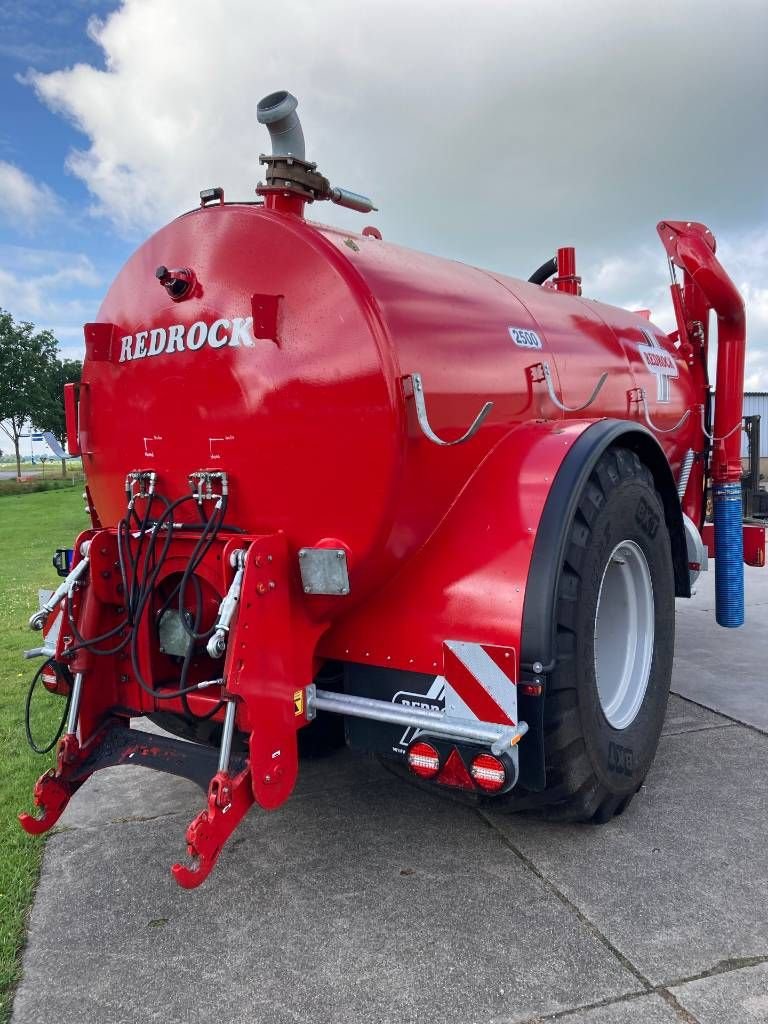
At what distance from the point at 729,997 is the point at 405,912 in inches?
36.6

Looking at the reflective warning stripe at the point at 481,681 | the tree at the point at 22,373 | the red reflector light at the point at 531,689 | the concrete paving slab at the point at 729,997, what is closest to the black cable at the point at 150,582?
the reflective warning stripe at the point at 481,681

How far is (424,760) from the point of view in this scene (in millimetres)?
2471

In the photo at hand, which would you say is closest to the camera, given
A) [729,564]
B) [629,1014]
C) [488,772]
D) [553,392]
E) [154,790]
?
[629,1014]

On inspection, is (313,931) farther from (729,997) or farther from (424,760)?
(729,997)

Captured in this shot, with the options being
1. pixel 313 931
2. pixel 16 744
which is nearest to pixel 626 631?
pixel 313 931

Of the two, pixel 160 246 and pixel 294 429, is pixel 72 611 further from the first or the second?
pixel 160 246

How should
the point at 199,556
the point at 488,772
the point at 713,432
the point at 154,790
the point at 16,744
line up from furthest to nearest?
the point at 713,432 < the point at 16,744 < the point at 154,790 < the point at 199,556 < the point at 488,772

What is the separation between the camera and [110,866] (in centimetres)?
280

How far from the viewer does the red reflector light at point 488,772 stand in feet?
7.70

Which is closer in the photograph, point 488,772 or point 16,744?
point 488,772

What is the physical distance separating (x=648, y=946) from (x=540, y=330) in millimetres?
2262

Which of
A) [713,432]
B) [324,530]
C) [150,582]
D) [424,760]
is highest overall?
[713,432]

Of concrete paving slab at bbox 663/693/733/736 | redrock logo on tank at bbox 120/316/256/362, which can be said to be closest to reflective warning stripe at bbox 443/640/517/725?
redrock logo on tank at bbox 120/316/256/362

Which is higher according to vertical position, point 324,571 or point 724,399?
point 724,399
